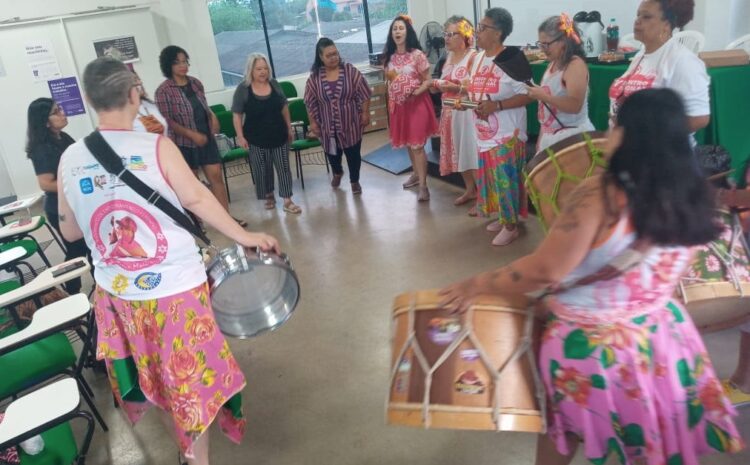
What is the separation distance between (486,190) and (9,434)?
9.76 ft

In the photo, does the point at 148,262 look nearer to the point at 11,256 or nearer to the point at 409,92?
the point at 11,256

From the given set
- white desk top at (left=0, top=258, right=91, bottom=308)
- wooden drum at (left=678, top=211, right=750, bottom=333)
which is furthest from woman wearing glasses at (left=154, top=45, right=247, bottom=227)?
wooden drum at (left=678, top=211, right=750, bottom=333)

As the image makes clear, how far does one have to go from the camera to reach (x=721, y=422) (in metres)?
1.28

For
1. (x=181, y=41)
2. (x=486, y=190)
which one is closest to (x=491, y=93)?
(x=486, y=190)

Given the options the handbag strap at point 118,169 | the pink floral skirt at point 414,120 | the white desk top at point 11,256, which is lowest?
the white desk top at point 11,256

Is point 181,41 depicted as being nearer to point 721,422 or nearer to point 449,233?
point 449,233

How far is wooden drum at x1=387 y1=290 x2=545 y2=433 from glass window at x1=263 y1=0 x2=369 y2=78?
6845 millimetres

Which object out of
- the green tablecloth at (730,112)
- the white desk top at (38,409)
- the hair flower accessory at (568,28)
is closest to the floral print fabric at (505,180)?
the hair flower accessory at (568,28)

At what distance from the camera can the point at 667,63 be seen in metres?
2.27

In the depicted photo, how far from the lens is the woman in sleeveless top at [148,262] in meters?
1.62

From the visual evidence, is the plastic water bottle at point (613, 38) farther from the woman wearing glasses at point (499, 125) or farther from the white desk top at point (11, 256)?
the white desk top at point (11, 256)

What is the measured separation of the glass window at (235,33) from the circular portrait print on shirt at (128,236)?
6074 mm

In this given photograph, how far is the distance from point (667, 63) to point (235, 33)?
6.38 meters

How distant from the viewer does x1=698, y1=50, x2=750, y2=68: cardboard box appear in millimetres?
3295
